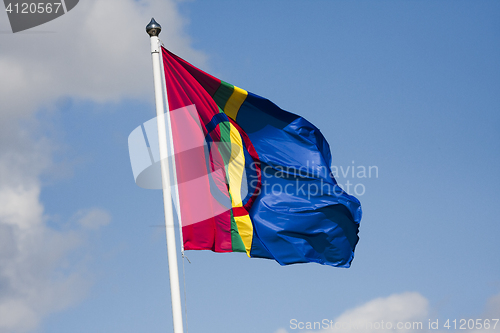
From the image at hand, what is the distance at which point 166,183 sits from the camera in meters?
13.2

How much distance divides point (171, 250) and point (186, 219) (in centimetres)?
105

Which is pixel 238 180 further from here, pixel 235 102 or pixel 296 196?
pixel 235 102

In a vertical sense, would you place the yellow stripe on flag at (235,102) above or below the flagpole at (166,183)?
above

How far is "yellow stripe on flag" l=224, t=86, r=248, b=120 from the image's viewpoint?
16.3m

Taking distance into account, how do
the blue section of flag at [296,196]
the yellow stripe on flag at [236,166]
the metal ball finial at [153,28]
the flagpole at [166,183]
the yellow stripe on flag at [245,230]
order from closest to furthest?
the flagpole at [166,183], the metal ball finial at [153,28], the yellow stripe on flag at [245,230], the yellow stripe on flag at [236,166], the blue section of flag at [296,196]

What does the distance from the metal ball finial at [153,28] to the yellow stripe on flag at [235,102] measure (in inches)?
111

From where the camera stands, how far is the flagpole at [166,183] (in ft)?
41.2

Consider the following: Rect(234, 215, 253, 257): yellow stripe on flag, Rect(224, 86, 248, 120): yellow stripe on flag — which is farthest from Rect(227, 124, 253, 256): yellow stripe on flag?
Rect(224, 86, 248, 120): yellow stripe on flag

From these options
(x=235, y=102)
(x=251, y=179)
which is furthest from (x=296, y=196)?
(x=235, y=102)

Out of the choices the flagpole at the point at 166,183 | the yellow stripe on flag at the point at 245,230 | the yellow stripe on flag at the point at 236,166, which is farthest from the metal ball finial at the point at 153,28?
the yellow stripe on flag at the point at 245,230

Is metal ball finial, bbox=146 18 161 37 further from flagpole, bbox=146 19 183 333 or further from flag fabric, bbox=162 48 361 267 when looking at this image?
flag fabric, bbox=162 48 361 267

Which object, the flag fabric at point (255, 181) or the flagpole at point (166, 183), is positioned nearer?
the flagpole at point (166, 183)

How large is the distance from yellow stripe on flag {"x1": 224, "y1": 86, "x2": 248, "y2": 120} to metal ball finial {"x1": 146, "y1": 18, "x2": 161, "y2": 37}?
2815 mm

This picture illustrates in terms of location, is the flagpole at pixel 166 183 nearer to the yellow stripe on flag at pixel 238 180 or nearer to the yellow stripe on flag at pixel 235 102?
the yellow stripe on flag at pixel 238 180
